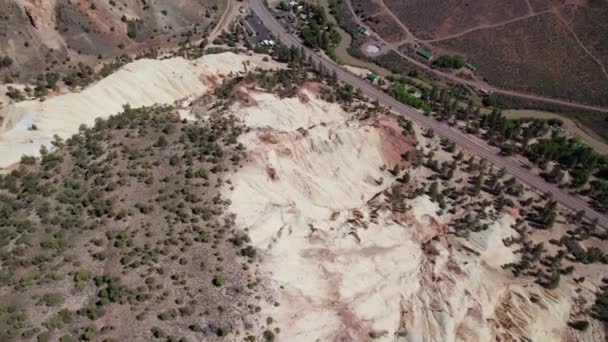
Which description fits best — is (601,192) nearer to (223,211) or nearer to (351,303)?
(351,303)

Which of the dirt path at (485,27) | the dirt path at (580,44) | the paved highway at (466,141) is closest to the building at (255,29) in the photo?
the paved highway at (466,141)

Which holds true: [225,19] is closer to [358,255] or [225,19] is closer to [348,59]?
[348,59]

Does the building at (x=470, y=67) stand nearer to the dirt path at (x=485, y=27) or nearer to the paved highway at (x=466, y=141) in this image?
the dirt path at (x=485, y=27)

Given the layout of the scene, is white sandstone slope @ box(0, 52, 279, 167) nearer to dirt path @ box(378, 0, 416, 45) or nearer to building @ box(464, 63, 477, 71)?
dirt path @ box(378, 0, 416, 45)

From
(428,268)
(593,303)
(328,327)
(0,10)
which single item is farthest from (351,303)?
(0,10)

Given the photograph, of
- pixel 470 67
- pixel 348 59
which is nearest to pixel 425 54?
pixel 470 67

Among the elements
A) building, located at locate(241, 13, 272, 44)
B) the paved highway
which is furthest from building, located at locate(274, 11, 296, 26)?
the paved highway

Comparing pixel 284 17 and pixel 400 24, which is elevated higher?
pixel 284 17
